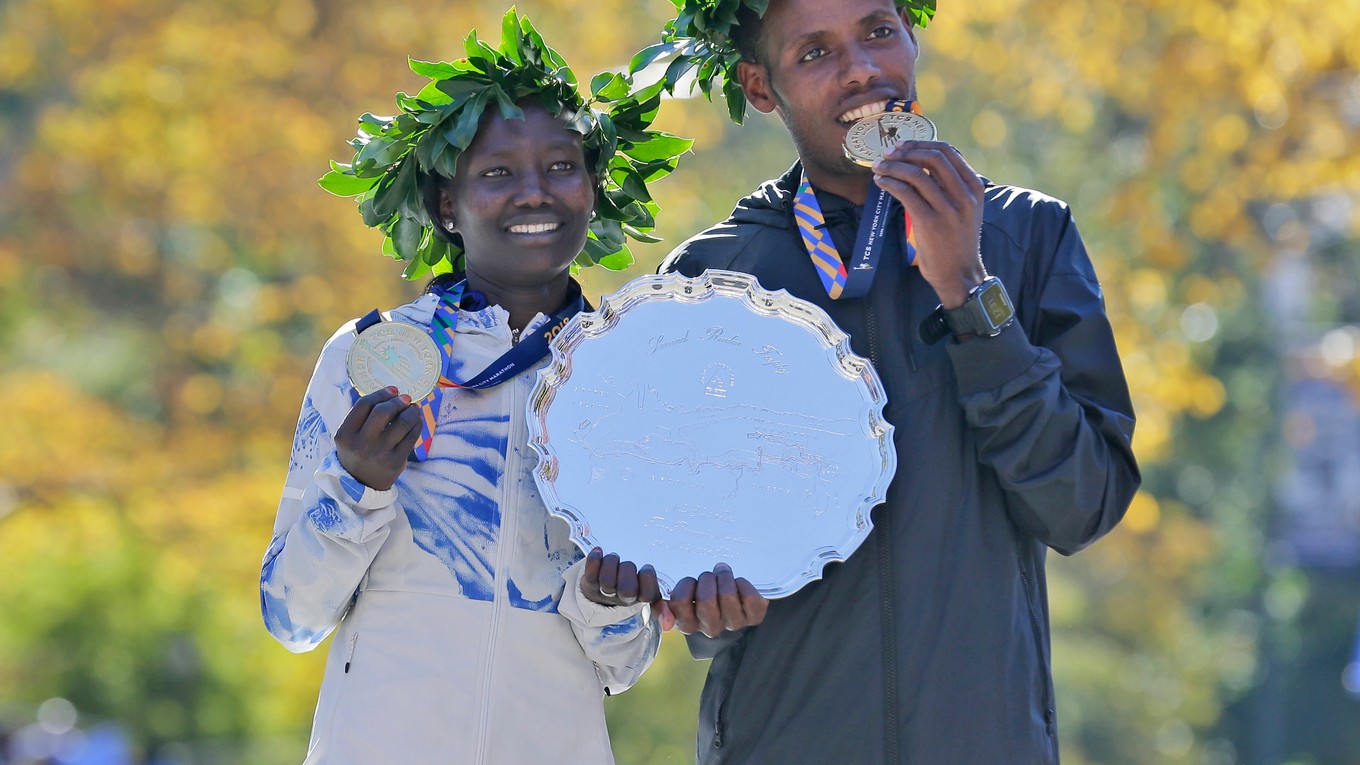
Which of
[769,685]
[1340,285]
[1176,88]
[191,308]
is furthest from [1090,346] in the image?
[1340,285]

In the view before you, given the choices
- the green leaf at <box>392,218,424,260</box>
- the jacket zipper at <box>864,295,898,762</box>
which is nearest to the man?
the jacket zipper at <box>864,295,898,762</box>

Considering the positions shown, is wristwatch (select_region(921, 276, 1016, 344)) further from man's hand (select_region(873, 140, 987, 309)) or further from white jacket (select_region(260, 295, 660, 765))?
white jacket (select_region(260, 295, 660, 765))

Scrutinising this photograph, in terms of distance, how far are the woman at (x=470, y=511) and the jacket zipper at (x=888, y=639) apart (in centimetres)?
52

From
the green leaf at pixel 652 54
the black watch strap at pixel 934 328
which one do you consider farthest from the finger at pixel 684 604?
the green leaf at pixel 652 54

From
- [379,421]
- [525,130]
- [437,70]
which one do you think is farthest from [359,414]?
[437,70]

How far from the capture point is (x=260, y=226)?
493 inches

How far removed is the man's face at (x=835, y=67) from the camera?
12.6ft

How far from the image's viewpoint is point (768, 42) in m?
4.05

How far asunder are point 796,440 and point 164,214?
1067cm

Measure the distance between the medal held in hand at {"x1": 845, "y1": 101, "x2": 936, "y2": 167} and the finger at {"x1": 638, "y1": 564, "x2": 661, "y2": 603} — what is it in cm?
104

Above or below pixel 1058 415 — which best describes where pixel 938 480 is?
below

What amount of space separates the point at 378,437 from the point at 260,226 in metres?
9.50

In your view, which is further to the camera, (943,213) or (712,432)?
(712,432)

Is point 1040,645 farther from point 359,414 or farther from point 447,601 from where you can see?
point 359,414
